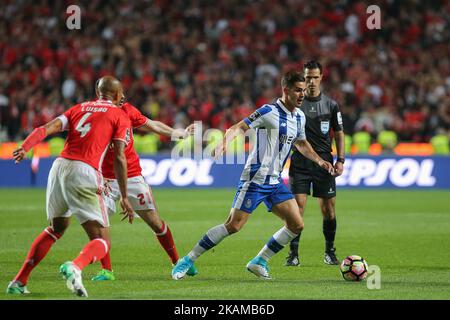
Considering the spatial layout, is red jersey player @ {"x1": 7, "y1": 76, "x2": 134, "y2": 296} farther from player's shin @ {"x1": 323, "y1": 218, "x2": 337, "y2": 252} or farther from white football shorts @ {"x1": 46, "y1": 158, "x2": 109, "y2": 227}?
player's shin @ {"x1": 323, "y1": 218, "x2": 337, "y2": 252}

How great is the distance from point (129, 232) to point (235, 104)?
12351 mm

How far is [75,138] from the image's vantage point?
847 centimetres

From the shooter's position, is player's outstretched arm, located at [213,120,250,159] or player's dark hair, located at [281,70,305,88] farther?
player's dark hair, located at [281,70,305,88]

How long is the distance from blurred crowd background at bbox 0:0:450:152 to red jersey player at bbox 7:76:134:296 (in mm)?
17412

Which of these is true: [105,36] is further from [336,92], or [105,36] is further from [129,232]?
[129,232]

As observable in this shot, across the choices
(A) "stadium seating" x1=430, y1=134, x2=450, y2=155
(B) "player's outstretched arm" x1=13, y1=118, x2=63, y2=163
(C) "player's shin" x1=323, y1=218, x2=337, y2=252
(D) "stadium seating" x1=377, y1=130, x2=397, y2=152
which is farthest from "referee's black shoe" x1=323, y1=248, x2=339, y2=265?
(A) "stadium seating" x1=430, y1=134, x2=450, y2=155

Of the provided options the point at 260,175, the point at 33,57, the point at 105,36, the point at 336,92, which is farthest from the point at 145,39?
the point at 260,175

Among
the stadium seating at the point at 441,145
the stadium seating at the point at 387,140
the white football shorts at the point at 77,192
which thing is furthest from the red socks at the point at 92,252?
the stadium seating at the point at 441,145

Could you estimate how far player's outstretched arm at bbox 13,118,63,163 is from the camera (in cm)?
802

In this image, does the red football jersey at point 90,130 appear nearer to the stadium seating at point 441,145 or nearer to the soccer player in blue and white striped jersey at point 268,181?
the soccer player in blue and white striped jersey at point 268,181

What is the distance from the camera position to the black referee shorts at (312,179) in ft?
37.1

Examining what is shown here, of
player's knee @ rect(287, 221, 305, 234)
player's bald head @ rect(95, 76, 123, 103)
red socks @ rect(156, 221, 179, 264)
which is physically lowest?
red socks @ rect(156, 221, 179, 264)

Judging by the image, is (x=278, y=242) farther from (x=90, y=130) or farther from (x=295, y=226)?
(x=90, y=130)

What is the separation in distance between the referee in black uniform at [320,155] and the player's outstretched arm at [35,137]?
3.86 metres
